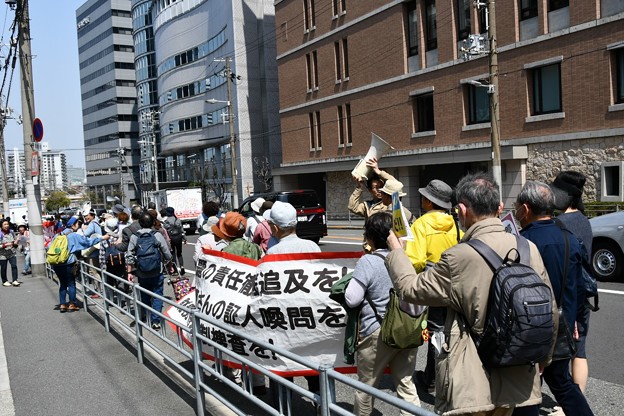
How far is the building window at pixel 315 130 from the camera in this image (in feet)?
122

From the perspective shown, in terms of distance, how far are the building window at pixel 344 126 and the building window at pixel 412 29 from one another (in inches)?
234

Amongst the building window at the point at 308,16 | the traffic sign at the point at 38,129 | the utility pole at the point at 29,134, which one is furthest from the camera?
the building window at the point at 308,16

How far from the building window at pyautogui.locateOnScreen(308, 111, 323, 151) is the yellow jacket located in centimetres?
3282

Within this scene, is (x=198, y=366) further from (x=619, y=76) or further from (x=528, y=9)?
(x=528, y=9)

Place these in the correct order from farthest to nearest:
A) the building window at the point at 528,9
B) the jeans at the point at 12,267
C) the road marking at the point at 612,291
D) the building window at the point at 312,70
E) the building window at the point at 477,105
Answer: the building window at the point at 312,70 < the building window at the point at 477,105 < the building window at the point at 528,9 < the jeans at the point at 12,267 < the road marking at the point at 612,291

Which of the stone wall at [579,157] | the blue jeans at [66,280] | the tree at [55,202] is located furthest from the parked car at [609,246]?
the tree at [55,202]

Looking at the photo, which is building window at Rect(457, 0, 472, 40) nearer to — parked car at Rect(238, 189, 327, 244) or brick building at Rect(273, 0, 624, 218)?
brick building at Rect(273, 0, 624, 218)

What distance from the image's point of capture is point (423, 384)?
5359 millimetres

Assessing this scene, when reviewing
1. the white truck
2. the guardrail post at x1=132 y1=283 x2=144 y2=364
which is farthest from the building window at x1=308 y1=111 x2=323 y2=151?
the guardrail post at x1=132 y1=283 x2=144 y2=364

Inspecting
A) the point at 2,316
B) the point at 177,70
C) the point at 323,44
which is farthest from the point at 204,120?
the point at 2,316

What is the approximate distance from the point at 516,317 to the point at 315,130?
35516 millimetres

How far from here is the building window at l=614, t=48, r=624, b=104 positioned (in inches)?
784

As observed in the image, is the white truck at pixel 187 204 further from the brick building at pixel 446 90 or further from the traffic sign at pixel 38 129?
the traffic sign at pixel 38 129

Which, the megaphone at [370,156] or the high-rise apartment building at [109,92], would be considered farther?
the high-rise apartment building at [109,92]
